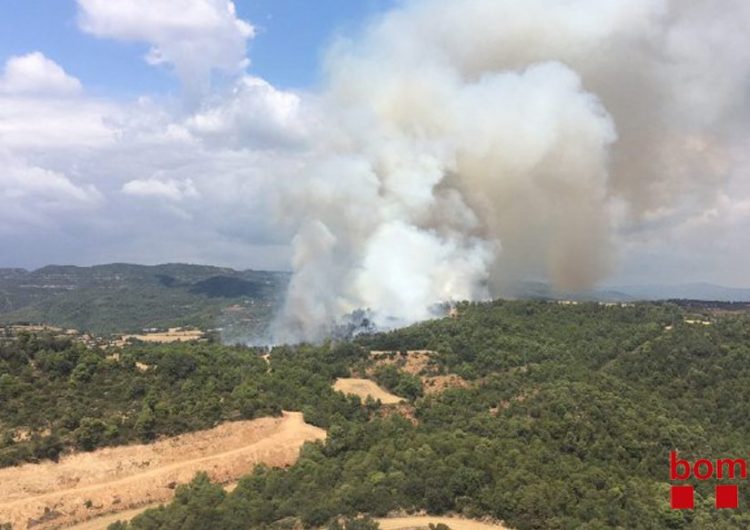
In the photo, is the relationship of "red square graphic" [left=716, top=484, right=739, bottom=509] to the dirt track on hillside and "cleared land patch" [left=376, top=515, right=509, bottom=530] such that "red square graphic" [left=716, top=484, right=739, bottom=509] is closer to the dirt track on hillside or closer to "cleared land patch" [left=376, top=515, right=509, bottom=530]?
"cleared land patch" [left=376, top=515, right=509, bottom=530]

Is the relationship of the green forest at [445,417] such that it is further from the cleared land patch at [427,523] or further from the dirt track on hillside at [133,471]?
the dirt track on hillside at [133,471]

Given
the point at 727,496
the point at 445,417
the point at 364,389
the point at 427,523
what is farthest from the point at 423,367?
the point at 427,523

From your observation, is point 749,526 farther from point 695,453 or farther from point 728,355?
point 728,355

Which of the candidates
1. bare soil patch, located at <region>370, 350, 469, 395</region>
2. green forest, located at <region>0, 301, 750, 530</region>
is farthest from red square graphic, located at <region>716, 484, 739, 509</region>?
bare soil patch, located at <region>370, 350, 469, 395</region>

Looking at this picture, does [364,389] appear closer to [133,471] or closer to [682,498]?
[133,471]

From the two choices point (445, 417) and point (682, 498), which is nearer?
point (682, 498)

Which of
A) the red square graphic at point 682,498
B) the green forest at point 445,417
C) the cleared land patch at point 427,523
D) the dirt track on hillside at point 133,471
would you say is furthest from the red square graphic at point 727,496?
the dirt track on hillside at point 133,471
